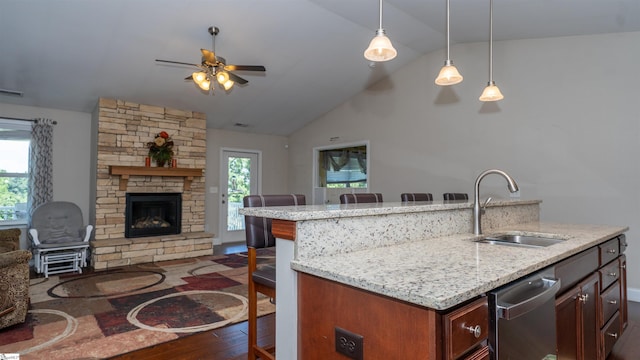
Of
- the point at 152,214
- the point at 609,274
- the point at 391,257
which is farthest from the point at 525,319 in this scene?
the point at 152,214

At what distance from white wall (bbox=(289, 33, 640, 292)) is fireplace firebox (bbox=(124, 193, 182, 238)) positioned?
3.43 meters

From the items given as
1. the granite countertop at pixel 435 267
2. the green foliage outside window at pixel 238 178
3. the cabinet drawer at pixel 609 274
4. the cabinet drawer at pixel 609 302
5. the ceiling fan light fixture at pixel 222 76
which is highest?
the ceiling fan light fixture at pixel 222 76

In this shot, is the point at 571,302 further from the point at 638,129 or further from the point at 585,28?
the point at 585,28

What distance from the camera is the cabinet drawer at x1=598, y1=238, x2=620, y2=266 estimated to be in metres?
1.99

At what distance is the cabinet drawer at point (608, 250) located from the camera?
199cm

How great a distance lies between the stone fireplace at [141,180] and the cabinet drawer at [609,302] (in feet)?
16.7

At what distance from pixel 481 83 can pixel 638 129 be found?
177 centimetres

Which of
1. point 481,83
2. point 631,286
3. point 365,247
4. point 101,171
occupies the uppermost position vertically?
point 481,83

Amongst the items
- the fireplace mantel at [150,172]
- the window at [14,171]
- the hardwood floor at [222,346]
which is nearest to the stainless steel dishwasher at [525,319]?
the hardwood floor at [222,346]

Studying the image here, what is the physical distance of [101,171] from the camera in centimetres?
502

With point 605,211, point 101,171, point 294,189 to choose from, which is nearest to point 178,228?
point 101,171

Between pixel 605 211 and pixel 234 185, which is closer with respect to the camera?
pixel 605 211

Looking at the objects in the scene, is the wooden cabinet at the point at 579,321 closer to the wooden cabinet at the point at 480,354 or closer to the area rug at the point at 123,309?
the wooden cabinet at the point at 480,354

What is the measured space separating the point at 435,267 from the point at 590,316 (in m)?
1.26
